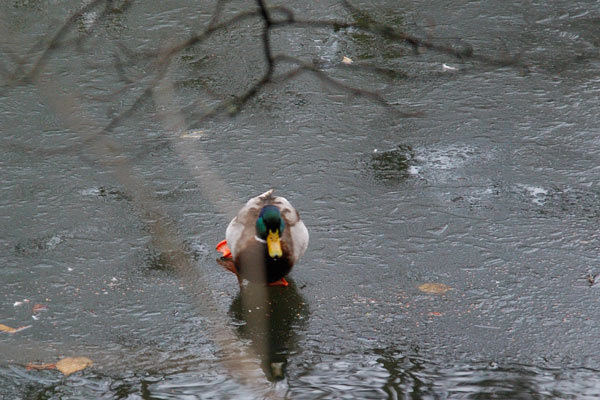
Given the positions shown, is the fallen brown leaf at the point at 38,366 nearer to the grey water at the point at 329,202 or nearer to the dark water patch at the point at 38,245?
the grey water at the point at 329,202

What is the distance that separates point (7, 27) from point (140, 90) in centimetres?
183

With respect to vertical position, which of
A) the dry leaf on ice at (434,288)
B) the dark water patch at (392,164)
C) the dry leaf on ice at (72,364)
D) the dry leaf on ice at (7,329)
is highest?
the dark water patch at (392,164)

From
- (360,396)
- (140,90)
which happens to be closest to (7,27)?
(140,90)

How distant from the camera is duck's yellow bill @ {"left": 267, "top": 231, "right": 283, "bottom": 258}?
12.2 ft

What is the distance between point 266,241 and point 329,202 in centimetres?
93

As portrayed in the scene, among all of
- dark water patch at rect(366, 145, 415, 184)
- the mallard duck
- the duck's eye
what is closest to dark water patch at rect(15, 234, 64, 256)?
the mallard duck

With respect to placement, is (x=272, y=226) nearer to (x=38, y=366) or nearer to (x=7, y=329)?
(x=38, y=366)

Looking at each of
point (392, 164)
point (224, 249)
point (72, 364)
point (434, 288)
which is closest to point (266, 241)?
point (224, 249)

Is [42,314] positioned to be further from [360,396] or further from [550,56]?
[550,56]

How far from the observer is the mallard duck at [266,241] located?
3770 millimetres

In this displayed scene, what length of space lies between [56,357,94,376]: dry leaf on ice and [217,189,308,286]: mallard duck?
85 cm

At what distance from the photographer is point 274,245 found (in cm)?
374

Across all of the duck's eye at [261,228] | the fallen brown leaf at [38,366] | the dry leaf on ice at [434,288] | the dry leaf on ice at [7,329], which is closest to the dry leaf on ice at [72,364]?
the fallen brown leaf at [38,366]

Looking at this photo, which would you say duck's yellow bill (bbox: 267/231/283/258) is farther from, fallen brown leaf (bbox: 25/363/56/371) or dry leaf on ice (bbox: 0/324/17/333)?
dry leaf on ice (bbox: 0/324/17/333)
